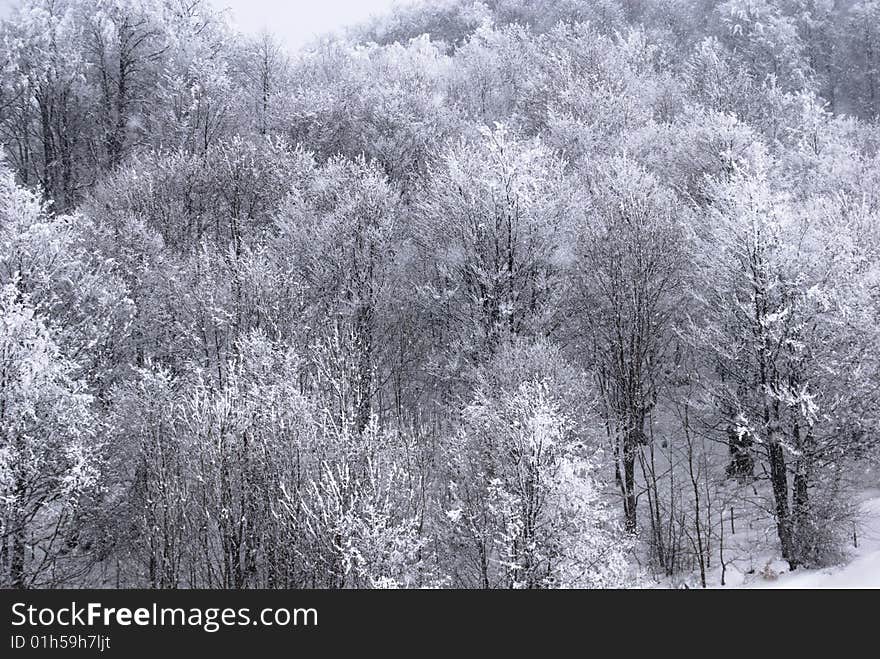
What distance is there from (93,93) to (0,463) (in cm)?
4027

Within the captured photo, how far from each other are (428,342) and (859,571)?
1882cm

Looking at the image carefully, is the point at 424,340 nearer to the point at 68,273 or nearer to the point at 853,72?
the point at 68,273

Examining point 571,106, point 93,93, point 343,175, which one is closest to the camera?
point 343,175

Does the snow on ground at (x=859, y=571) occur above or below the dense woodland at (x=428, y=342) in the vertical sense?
below

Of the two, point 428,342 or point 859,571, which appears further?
point 428,342

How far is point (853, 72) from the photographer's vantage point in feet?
201

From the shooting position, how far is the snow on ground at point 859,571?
15.6m

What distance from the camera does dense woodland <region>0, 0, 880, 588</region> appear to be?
18719 millimetres

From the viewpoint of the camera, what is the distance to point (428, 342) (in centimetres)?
3053

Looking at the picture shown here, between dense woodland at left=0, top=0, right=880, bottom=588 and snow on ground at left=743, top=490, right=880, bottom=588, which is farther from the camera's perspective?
dense woodland at left=0, top=0, right=880, bottom=588

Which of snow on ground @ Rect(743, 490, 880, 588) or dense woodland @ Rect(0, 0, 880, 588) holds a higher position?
dense woodland @ Rect(0, 0, 880, 588)

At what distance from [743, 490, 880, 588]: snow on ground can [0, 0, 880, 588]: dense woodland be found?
33.6 inches

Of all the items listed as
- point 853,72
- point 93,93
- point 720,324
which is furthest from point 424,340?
point 853,72

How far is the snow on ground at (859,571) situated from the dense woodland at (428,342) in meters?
0.85
